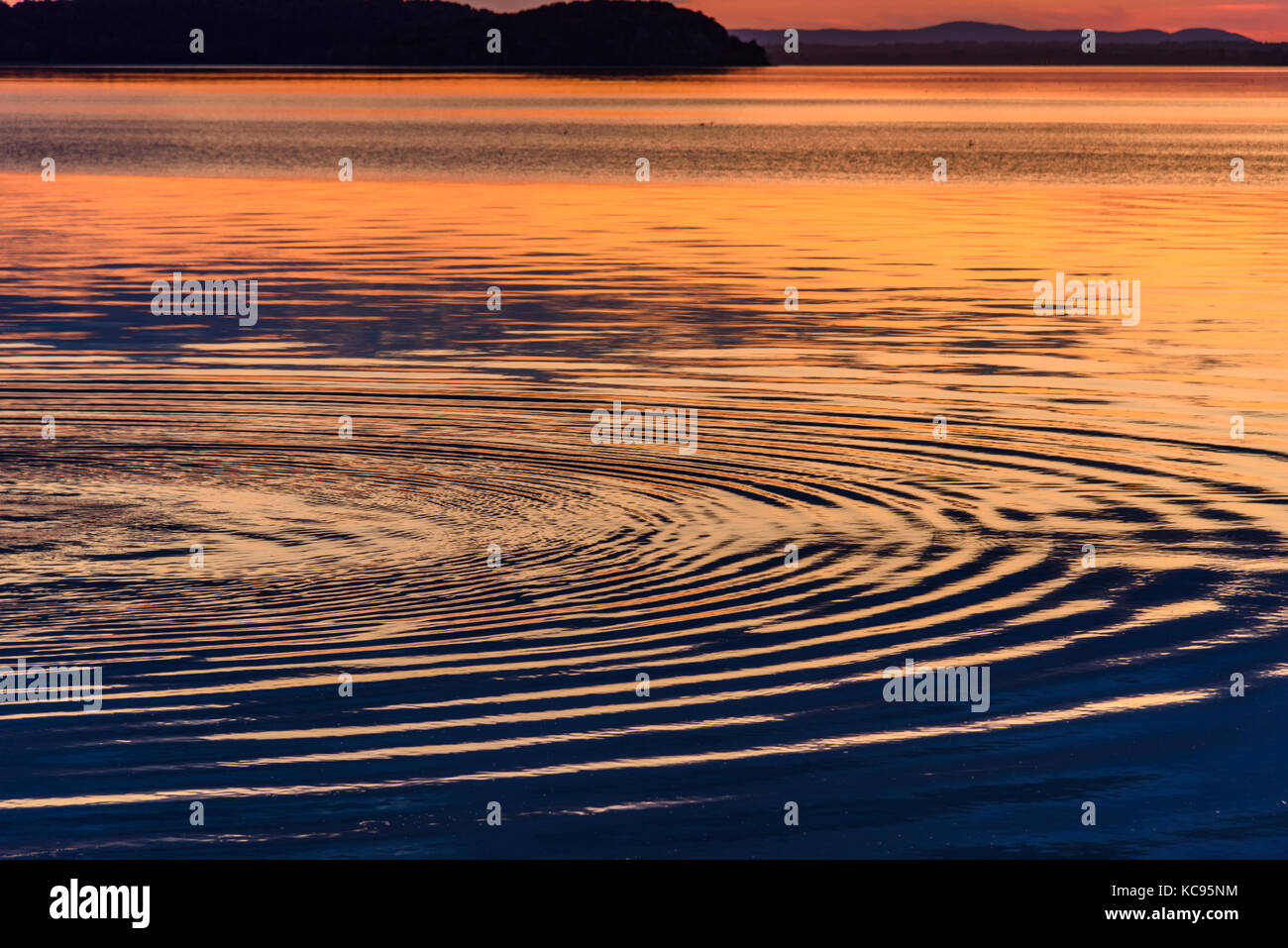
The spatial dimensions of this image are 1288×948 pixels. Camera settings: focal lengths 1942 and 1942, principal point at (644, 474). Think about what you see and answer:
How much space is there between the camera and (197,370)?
21250mm

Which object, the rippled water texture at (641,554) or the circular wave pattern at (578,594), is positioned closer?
the rippled water texture at (641,554)

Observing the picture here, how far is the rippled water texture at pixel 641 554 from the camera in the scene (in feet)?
28.6

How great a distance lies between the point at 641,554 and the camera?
13.2 meters

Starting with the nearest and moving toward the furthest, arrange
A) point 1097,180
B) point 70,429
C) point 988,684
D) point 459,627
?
1. point 988,684
2. point 459,627
3. point 70,429
4. point 1097,180

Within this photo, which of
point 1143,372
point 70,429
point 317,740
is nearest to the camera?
point 317,740

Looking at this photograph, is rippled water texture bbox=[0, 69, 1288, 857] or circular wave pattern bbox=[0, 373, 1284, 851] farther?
circular wave pattern bbox=[0, 373, 1284, 851]

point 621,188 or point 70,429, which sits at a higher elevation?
point 621,188

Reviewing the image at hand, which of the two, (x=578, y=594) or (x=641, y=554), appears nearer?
(x=578, y=594)

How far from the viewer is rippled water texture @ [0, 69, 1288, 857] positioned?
343 inches

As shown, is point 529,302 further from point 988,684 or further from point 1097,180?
point 1097,180

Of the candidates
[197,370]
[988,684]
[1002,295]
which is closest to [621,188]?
[1002,295]

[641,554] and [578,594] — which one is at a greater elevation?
[641,554]
